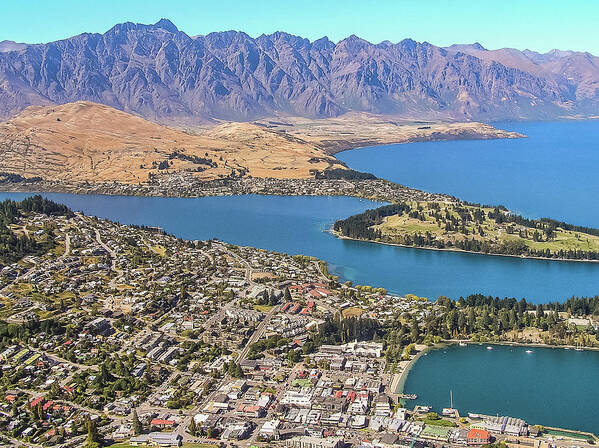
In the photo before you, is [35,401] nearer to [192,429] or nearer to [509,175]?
[192,429]

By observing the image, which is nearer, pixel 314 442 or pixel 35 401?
pixel 314 442

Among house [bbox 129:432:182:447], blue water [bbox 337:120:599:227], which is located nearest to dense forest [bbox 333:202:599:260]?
blue water [bbox 337:120:599:227]

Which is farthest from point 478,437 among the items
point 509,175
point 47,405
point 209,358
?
point 509,175

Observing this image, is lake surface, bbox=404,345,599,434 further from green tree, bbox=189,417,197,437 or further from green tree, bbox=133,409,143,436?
green tree, bbox=133,409,143,436

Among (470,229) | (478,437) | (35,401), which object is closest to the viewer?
(478,437)

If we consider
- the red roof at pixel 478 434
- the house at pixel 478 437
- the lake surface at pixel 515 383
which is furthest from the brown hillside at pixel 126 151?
the house at pixel 478 437
